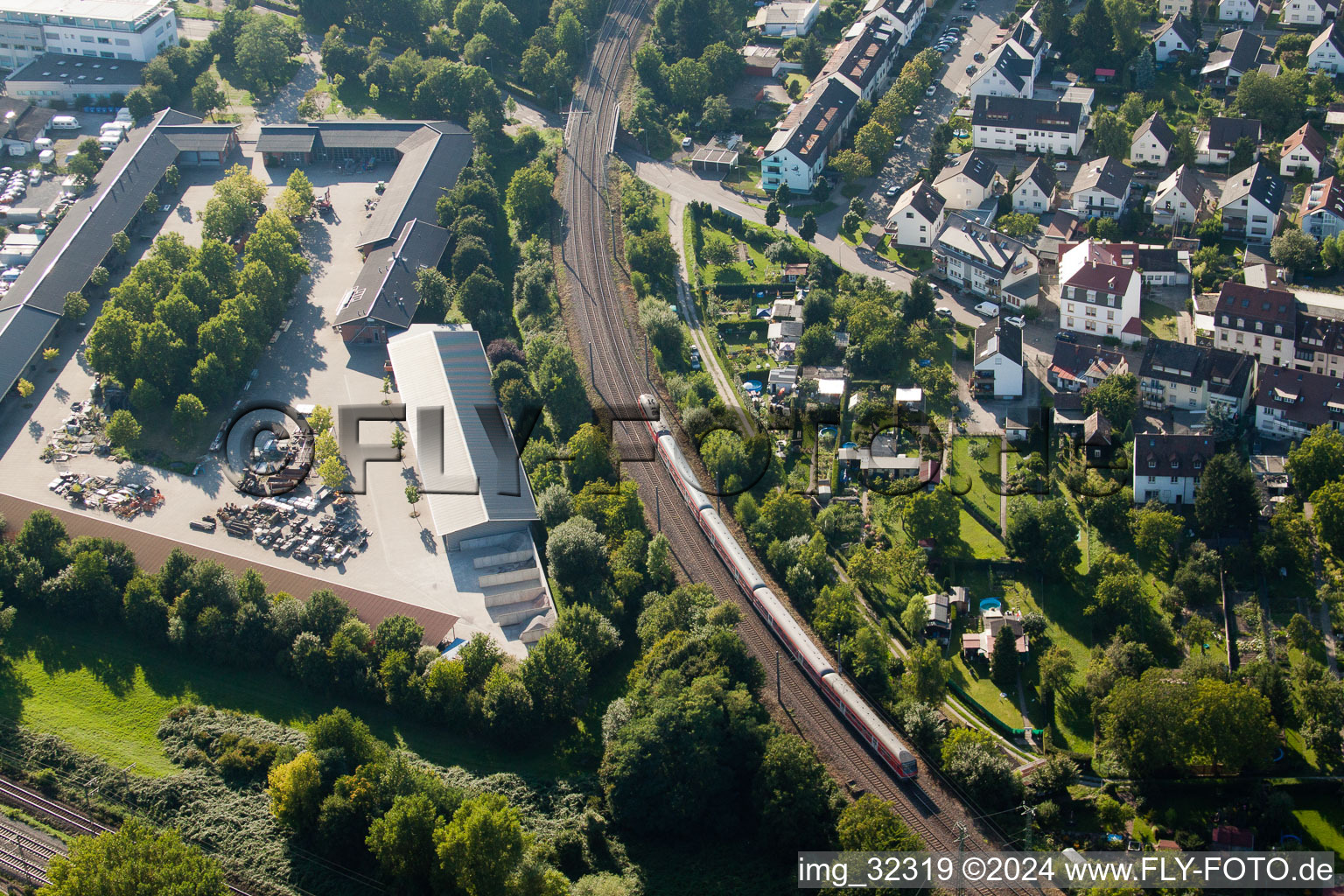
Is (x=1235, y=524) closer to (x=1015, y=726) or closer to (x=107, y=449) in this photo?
(x=1015, y=726)

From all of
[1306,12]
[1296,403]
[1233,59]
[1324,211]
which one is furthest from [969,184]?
[1306,12]

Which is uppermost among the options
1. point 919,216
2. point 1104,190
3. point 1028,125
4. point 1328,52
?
point 1328,52

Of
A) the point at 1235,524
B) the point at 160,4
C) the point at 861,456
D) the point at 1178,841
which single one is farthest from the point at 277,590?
the point at 160,4

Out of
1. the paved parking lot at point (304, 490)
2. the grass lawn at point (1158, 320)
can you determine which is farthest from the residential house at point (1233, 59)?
the paved parking lot at point (304, 490)

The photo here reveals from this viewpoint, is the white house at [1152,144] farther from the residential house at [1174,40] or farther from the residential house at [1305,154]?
the residential house at [1174,40]

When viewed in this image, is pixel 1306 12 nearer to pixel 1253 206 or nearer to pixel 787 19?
pixel 1253 206

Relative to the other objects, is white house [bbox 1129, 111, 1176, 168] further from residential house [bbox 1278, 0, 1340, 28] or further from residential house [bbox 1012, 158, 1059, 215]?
residential house [bbox 1278, 0, 1340, 28]
